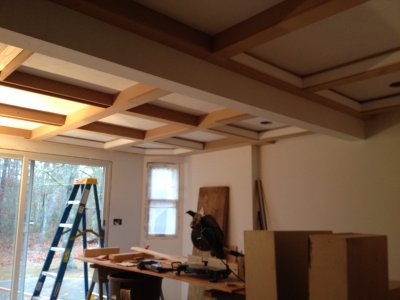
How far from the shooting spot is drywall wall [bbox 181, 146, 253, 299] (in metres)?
4.93

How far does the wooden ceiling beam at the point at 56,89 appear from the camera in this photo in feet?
9.02

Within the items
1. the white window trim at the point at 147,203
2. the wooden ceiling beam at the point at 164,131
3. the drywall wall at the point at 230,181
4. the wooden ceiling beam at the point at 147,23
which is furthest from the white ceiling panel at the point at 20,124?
the wooden ceiling beam at the point at 147,23

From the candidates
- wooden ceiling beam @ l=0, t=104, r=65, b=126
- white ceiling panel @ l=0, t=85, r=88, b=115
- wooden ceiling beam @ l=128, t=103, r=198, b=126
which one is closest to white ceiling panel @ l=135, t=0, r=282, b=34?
wooden ceiling beam @ l=128, t=103, r=198, b=126

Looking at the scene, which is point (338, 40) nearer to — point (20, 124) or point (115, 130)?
point (115, 130)

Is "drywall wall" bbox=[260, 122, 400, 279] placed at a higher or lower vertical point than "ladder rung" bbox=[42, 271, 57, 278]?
higher

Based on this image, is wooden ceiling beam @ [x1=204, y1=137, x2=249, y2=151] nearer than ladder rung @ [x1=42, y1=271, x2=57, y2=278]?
No

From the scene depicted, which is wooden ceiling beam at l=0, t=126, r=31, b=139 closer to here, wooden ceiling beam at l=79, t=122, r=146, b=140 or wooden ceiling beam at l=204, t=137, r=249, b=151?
wooden ceiling beam at l=79, t=122, r=146, b=140

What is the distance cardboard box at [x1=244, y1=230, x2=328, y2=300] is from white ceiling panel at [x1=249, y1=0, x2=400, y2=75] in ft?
3.91

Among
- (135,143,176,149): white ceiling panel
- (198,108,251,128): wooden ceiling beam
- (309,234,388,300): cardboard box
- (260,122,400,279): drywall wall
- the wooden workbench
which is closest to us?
(309,234,388,300): cardboard box

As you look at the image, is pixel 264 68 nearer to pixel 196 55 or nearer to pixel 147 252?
pixel 196 55

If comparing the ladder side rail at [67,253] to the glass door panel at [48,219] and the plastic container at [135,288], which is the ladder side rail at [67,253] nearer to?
the glass door panel at [48,219]

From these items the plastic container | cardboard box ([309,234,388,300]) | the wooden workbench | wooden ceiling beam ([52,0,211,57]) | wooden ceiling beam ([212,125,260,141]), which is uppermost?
wooden ceiling beam ([52,0,211,57])

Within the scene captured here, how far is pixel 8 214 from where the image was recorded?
4617 mm

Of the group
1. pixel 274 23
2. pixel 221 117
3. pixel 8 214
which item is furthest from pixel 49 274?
pixel 274 23
